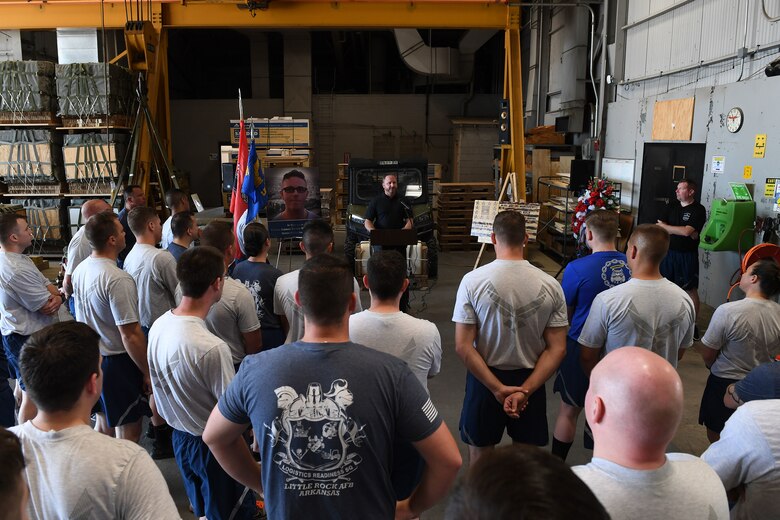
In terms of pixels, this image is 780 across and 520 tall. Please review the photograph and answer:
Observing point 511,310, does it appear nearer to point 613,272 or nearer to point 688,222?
point 613,272

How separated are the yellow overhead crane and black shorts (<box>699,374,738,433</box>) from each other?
7.33 metres

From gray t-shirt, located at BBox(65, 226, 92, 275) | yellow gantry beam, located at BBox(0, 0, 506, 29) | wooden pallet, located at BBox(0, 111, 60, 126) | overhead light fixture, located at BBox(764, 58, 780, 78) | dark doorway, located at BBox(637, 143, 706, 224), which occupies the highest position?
yellow gantry beam, located at BBox(0, 0, 506, 29)

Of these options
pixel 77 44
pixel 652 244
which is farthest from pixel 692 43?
pixel 77 44

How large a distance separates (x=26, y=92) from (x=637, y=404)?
12.4 metres

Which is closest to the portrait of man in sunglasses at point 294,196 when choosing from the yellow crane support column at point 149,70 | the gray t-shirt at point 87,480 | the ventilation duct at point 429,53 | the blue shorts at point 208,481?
the yellow crane support column at point 149,70

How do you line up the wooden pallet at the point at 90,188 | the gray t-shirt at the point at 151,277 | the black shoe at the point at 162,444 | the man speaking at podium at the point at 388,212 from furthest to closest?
the wooden pallet at the point at 90,188
the man speaking at podium at the point at 388,212
the black shoe at the point at 162,444
the gray t-shirt at the point at 151,277

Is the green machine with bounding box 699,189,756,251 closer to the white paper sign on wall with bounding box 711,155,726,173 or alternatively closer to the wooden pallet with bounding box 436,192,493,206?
the white paper sign on wall with bounding box 711,155,726,173

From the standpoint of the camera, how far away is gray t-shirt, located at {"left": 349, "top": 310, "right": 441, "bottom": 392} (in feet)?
9.61

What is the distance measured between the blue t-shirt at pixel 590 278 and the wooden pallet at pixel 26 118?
35.3ft

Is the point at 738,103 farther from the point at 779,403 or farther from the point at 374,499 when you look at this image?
the point at 374,499

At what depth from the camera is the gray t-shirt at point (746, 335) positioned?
3668 millimetres

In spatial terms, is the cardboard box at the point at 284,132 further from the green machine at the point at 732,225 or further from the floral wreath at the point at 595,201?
the green machine at the point at 732,225

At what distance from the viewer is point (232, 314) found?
370 cm

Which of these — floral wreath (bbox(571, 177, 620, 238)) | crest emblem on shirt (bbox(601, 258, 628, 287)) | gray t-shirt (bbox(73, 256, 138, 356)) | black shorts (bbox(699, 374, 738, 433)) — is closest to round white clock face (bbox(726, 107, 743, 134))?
floral wreath (bbox(571, 177, 620, 238))
